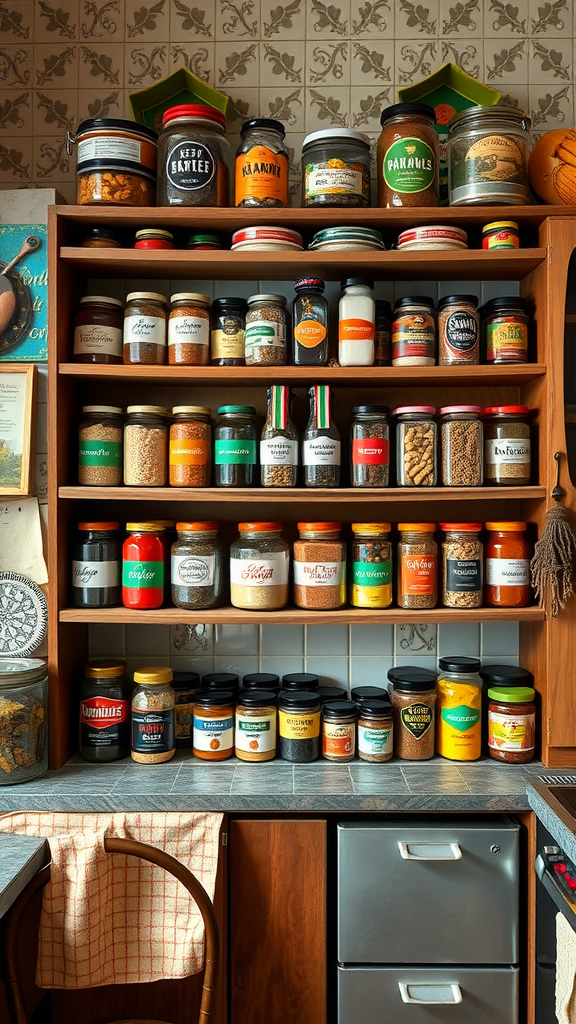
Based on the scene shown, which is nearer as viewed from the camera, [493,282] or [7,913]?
[7,913]

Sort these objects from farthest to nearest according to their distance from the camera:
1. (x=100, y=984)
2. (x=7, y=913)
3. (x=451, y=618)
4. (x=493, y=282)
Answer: (x=493, y=282)
(x=451, y=618)
(x=100, y=984)
(x=7, y=913)

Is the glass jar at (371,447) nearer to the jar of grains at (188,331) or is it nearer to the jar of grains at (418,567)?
the jar of grains at (418,567)

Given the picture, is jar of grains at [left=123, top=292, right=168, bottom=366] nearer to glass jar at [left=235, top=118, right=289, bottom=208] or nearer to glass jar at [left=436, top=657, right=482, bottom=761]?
glass jar at [left=235, top=118, right=289, bottom=208]

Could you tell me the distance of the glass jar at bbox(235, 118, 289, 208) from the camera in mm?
1783

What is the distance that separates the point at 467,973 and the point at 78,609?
1143 mm

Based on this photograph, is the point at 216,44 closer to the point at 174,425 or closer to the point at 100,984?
the point at 174,425

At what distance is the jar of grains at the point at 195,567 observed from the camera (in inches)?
70.9

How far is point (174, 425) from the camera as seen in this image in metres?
1.81

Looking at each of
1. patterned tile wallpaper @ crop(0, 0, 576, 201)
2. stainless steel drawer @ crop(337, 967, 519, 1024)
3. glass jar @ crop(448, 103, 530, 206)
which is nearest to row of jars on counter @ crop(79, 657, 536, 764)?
stainless steel drawer @ crop(337, 967, 519, 1024)

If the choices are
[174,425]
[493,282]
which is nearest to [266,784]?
[174,425]

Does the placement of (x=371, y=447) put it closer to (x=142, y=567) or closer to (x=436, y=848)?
(x=142, y=567)

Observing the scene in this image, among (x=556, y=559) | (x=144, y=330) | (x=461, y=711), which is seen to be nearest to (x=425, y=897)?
(x=461, y=711)

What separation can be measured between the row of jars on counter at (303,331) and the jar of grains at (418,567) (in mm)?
390

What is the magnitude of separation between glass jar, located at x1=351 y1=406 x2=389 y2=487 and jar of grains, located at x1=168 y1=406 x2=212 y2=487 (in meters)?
0.35
